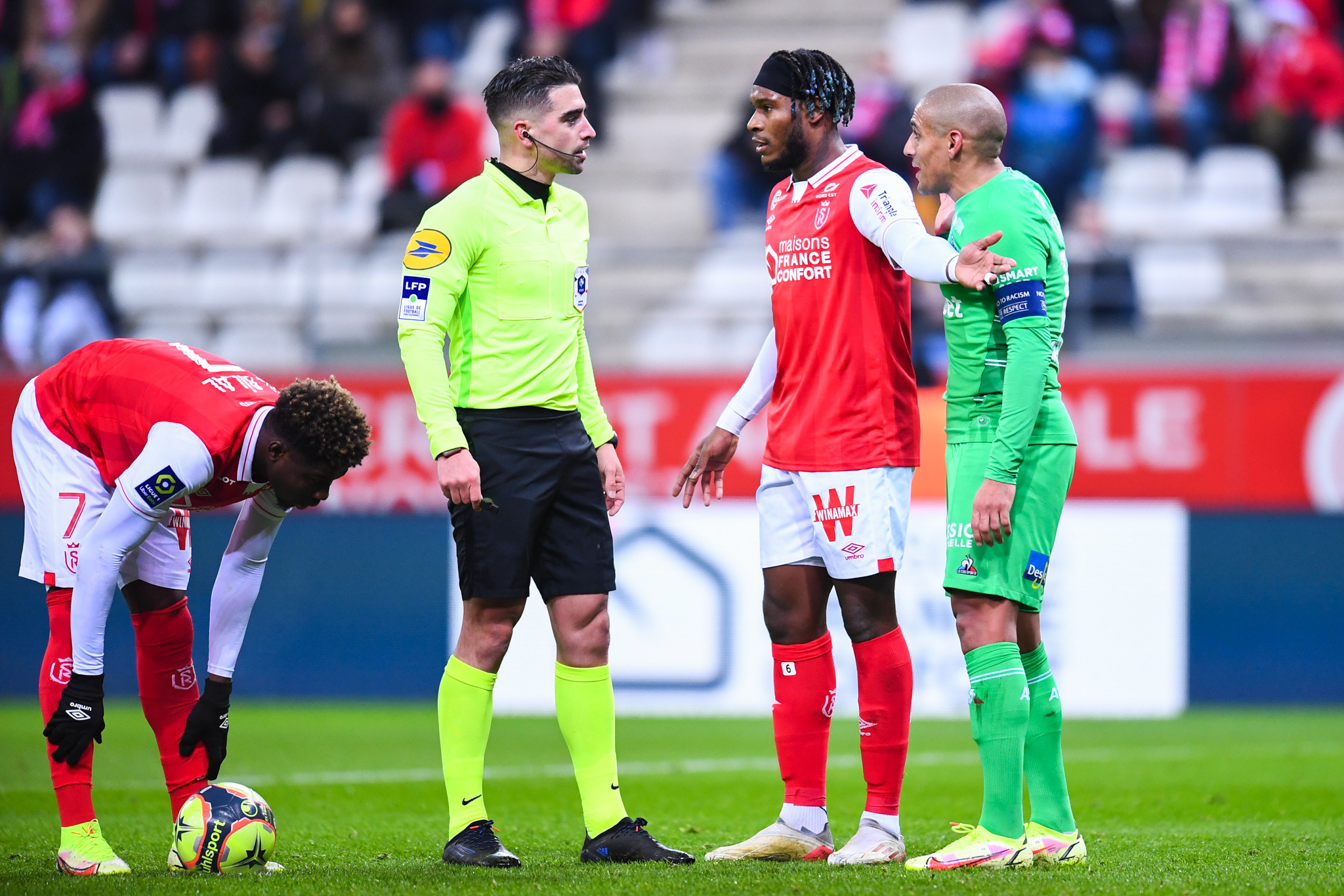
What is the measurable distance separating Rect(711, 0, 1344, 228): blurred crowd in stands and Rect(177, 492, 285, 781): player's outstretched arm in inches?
352

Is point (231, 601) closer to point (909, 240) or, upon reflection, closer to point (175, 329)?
point (909, 240)

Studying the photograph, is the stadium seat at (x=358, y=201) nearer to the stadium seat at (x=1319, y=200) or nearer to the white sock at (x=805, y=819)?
the stadium seat at (x=1319, y=200)

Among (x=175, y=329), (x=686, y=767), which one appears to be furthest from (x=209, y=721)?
(x=175, y=329)

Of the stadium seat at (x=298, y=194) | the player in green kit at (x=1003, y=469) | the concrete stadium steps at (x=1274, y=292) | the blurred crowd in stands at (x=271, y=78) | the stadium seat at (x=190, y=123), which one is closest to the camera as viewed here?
the player in green kit at (x=1003, y=469)

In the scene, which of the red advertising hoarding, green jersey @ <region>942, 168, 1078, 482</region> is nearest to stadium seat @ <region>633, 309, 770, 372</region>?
the red advertising hoarding

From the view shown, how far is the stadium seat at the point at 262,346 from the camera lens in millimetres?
13477

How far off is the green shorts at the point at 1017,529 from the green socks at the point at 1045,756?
30cm

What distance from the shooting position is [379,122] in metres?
16.9

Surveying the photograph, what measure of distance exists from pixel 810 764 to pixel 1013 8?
12.2m

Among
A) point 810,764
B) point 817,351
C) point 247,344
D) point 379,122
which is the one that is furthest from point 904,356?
point 379,122

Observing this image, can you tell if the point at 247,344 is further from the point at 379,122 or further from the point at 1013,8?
the point at 1013,8

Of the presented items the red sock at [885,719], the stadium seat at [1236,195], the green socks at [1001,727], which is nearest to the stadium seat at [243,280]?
the stadium seat at [1236,195]

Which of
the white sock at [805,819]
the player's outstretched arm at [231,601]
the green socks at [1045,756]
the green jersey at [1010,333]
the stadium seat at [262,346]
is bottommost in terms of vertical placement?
the white sock at [805,819]

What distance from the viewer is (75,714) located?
475 centimetres
